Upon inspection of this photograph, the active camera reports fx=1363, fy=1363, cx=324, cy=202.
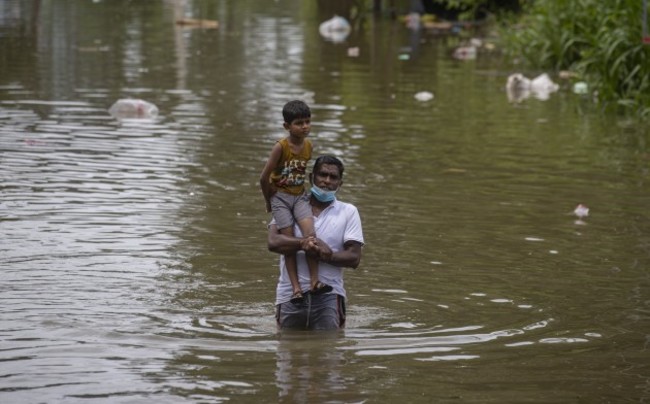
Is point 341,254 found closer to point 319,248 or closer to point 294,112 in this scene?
point 319,248

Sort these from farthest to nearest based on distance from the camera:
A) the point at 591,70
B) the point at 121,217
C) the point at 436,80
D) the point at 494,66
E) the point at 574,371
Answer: the point at 494,66
the point at 436,80
the point at 591,70
the point at 121,217
the point at 574,371

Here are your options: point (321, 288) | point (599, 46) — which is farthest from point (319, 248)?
point (599, 46)

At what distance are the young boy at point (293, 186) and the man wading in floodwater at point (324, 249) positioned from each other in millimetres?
54

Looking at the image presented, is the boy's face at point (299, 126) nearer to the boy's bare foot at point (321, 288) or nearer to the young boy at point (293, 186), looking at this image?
the young boy at point (293, 186)

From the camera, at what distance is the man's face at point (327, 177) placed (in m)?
6.33

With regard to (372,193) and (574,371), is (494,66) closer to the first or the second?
(372,193)

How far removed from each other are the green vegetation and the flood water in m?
0.37

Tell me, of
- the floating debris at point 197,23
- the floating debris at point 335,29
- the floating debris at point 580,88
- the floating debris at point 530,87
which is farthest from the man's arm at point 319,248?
the floating debris at point 197,23

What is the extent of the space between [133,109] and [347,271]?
6860 millimetres

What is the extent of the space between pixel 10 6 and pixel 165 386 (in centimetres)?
2772

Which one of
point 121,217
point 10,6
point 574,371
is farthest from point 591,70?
point 10,6

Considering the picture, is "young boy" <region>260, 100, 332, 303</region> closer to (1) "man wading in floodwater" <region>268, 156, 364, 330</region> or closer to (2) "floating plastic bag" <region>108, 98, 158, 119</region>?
(1) "man wading in floodwater" <region>268, 156, 364, 330</region>

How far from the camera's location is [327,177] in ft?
20.8

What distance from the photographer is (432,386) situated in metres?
5.84
